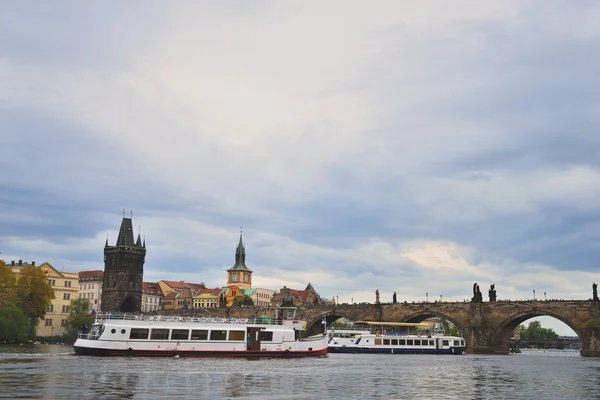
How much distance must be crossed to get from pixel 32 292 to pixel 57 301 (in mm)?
37745

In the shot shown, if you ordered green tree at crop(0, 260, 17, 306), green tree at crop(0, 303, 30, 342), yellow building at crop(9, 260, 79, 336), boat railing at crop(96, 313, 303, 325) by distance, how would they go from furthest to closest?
1. yellow building at crop(9, 260, 79, 336)
2. green tree at crop(0, 260, 17, 306)
3. green tree at crop(0, 303, 30, 342)
4. boat railing at crop(96, 313, 303, 325)

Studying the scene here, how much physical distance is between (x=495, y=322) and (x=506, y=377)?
58.2 m

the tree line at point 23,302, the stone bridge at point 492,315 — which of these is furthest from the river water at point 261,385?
the tree line at point 23,302

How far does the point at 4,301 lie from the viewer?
354 ft

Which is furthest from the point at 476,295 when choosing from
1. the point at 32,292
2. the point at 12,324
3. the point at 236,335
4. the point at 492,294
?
the point at 32,292

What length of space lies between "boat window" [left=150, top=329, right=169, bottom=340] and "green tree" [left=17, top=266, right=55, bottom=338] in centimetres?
6178

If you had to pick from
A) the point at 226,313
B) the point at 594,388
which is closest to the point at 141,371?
the point at 594,388

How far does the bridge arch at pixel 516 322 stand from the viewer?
9469cm

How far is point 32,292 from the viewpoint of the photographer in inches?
4545

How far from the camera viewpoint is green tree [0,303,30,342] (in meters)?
98.0

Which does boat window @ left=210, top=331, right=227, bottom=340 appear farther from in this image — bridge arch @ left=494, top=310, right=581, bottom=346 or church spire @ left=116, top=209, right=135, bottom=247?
church spire @ left=116, top=209, right=135, bottom=247

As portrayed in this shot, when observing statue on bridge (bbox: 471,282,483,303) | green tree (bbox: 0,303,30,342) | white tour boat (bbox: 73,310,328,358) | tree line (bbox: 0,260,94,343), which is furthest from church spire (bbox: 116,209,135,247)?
white tour boat (bbox: 73,310,328,358)

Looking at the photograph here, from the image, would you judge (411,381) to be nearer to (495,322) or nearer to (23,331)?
(495,322)

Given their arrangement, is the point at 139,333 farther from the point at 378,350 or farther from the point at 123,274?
the point at 123,274
